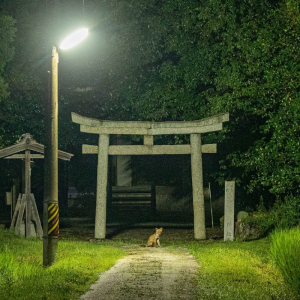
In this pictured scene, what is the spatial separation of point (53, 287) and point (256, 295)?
3.28m

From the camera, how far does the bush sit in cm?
976

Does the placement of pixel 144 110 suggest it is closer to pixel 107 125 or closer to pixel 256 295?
pixel 107 125

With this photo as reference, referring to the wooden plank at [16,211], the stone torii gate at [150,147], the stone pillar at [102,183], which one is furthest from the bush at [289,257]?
the wooden plank at [16,211]

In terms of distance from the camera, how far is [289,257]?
416 inches

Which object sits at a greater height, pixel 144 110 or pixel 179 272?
pixel 144 110

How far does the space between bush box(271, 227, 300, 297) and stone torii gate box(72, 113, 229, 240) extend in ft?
22.4

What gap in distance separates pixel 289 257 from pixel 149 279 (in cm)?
270

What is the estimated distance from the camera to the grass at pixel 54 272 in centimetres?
891

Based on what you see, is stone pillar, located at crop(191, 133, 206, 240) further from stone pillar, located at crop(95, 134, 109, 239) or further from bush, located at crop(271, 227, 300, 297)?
bush, located at crop(271, 227, 300, 297)

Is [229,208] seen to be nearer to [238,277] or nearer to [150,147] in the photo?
[150,147]

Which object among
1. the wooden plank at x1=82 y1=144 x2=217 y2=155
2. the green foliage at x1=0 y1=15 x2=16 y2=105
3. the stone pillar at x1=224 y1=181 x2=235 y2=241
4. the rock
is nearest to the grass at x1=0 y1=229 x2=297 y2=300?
the stone pillar at x1=224 y1=181 x2=235 y2=241

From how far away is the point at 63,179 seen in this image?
110 ft

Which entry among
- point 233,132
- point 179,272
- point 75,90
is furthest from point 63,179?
point 179,272

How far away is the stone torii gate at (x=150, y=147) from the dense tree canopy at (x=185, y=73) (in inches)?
69.4
